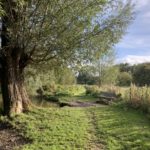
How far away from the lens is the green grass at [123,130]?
1034cm

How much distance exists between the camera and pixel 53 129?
40.5ft

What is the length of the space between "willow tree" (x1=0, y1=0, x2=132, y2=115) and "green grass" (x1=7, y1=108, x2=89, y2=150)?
1440 millimetres

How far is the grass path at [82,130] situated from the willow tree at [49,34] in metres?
1.95

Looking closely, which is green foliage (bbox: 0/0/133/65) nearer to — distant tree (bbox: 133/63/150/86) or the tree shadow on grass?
the tree shadow on grass

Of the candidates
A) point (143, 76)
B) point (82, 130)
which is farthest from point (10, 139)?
point (143, 76)

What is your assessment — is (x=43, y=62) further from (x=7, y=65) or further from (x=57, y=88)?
(x=57, y=88)

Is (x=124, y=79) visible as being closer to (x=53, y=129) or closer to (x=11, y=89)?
(x=11, y=89)

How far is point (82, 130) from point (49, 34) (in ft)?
14.4

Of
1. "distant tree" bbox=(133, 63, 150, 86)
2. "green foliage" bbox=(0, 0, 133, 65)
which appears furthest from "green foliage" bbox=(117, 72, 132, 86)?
"green foliage" bbox=(0, 0, 133, 65)

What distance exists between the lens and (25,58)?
15797 mm

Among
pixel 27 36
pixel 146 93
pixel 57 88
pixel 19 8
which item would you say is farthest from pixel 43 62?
pixel 57 88

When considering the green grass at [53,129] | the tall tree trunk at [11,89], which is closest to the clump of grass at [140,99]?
the green grass at [53,129]

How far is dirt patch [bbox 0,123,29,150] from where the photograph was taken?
11.2 metres

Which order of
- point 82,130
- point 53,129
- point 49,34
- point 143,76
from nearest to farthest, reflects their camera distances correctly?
point 82,130 → point 53,129 → point 49,34 → point 143,76
